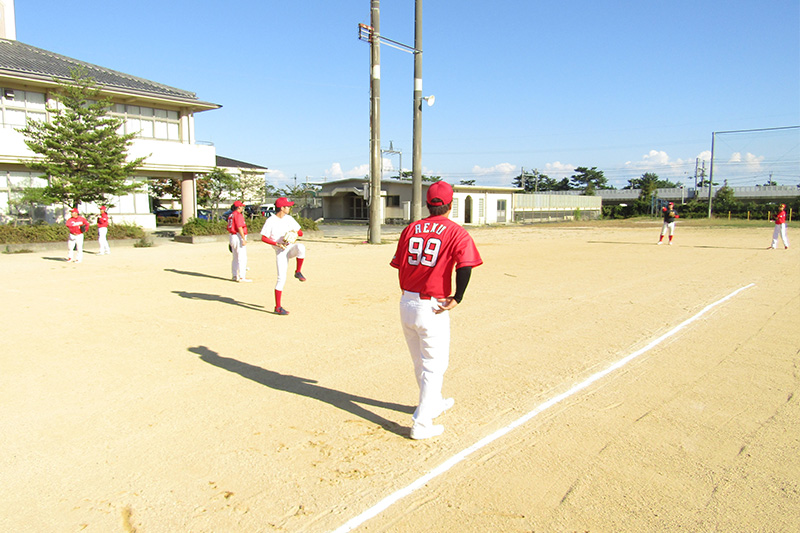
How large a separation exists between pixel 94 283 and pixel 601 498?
39.1 feet

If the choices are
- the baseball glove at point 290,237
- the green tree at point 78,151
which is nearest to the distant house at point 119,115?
the green tree at point 78,151

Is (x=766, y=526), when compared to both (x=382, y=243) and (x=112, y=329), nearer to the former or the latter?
(x=112, y=329)

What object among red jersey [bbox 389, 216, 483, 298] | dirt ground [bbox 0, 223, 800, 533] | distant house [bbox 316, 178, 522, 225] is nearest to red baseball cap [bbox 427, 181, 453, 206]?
red jersey [bbox 389, 216, 483, 298]

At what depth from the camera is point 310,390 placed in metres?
5.28

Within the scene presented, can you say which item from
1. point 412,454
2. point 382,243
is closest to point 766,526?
point 412,454

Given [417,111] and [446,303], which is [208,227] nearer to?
[417,111]

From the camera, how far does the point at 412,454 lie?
3.92 metres

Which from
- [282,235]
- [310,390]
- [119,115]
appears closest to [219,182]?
[119,115]

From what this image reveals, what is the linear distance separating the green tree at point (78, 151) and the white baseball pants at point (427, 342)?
21.6 metres

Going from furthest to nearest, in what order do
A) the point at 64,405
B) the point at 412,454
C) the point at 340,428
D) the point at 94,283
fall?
the point at 94,283, the point at 64,405, the point at 340,428, the point at 412,454

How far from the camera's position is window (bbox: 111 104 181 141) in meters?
28.5

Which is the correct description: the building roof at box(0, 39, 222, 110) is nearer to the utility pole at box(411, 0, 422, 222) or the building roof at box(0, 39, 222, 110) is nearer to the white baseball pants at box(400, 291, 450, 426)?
the utility pole at box(411, 0, 422, 222)

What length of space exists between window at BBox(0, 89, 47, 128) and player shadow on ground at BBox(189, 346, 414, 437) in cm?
2542

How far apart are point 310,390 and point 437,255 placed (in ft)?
6.91
